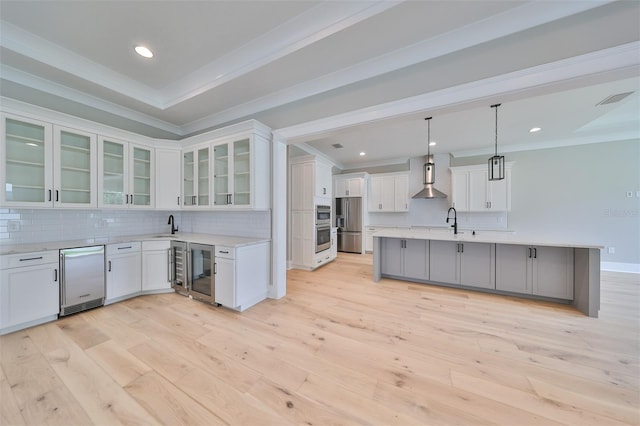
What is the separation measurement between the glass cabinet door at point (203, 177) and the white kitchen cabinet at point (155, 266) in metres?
0.79

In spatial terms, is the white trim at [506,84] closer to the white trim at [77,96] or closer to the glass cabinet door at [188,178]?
the glass cabinet door at [188,178]

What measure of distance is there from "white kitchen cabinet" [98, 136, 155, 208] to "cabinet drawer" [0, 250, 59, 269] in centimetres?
75

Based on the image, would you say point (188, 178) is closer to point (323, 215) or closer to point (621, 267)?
point (323, 215)

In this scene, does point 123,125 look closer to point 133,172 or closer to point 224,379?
point 133,172

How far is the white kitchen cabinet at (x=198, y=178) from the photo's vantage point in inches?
132

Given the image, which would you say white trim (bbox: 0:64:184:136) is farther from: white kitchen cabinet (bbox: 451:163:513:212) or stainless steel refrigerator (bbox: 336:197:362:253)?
white kitchen cabinet (bbox: 451:163:513:212)

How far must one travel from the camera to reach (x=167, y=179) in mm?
3502

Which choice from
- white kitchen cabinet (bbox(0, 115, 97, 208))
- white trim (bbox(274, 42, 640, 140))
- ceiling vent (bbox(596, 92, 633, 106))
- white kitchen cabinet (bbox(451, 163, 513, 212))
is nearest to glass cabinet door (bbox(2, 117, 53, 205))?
white kitchen cabinet (bbox(0, 115, 97, 208))

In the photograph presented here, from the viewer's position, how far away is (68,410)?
4.44 ft

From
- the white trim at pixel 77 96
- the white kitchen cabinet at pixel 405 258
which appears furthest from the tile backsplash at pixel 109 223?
the white kitchen cabinet at pixel 405 258

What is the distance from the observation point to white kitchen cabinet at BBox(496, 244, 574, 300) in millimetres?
2939

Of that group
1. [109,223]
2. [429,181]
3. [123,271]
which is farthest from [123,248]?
[429,181]

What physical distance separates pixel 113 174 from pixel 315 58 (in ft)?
10.4

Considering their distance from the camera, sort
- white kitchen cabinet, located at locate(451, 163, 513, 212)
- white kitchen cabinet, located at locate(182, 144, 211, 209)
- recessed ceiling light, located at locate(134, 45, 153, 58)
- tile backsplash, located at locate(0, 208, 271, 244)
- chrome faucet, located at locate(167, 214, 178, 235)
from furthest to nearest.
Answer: white kitchen cabinet, located at locate(451, 163, 513, 212), chrome faucet, located at locate(167, 214, 178, 235), white kitchen cabinet, located at locate(182, 144, 211, 209), tile backsplash, located at locate(0, 208, 271, 244), recessed ceiling light, located at locate(134, 45, 153, 58)
